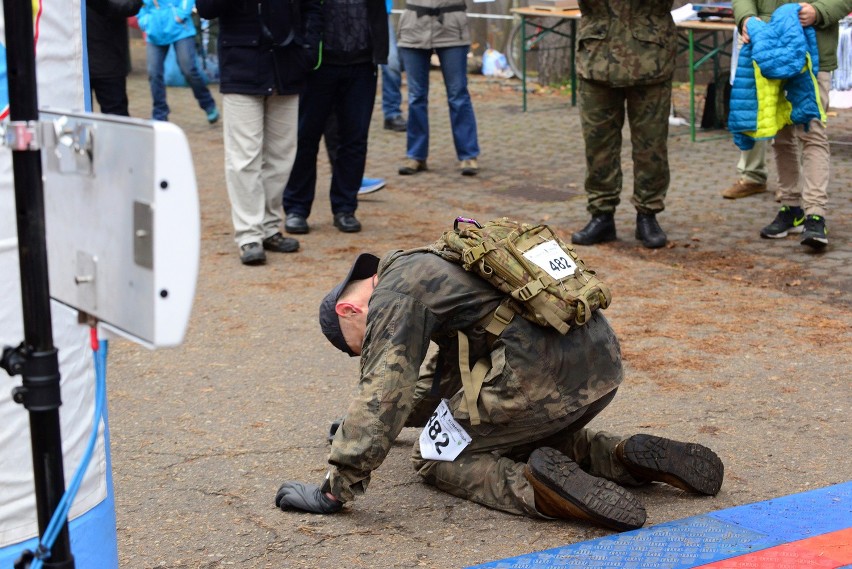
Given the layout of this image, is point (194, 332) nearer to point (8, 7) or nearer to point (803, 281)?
point (803, 281)

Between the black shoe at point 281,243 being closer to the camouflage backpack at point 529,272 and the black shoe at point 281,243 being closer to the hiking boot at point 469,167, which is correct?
the hiking boot at point 469,167

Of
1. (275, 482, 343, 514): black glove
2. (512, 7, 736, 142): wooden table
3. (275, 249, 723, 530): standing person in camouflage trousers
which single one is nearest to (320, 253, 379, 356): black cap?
(275, 249, 723, 530): standing person in camouflage trousers

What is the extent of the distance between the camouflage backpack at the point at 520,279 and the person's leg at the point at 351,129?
3469 mm

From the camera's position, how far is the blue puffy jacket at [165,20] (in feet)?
35.1

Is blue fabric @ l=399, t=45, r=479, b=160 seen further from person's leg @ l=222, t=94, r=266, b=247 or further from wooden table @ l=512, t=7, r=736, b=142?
person's leg @ l=222, t=94, r=266, b=247

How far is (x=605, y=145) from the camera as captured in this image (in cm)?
644

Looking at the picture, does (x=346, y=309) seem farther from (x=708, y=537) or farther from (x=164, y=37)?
(x=164, y=37)

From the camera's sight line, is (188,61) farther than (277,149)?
Yes

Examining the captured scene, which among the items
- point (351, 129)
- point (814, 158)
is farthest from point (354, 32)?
point (814, 158)

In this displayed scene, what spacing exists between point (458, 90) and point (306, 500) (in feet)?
18.4

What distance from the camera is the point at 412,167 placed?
349 inches

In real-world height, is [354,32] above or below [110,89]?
above

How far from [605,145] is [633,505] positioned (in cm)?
354

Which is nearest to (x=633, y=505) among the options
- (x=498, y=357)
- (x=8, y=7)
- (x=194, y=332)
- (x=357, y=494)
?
(x=498, y=357)
